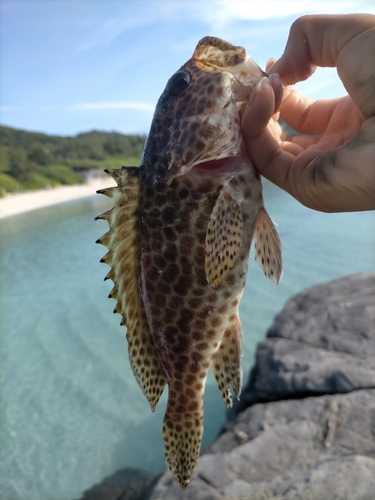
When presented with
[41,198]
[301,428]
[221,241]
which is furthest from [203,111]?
[41,198]

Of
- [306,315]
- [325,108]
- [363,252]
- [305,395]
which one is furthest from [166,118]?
[363,252]

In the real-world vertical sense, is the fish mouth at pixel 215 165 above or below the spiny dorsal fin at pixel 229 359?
above

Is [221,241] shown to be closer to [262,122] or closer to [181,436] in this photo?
[262,122]

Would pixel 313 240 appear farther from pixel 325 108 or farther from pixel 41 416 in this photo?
pixel 325 108

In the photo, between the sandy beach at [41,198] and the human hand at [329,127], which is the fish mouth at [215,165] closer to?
the human hand at [329,127]

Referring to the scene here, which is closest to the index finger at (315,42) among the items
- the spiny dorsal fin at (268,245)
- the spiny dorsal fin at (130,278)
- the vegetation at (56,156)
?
the spiny dorsal fin at (268,245)

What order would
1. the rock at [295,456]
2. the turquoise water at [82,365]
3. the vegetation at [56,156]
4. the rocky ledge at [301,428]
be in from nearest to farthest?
the rock at [295,456], the rocky ledge at [301,428], the turquoise water at [82,365], the vegetation at [56,156]

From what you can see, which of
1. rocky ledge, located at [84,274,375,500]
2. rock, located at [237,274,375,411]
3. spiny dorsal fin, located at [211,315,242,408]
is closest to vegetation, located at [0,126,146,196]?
rock, located at [237,274,375,411]
